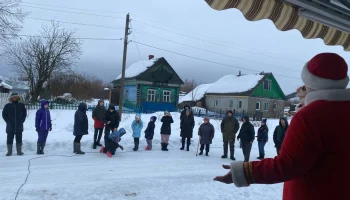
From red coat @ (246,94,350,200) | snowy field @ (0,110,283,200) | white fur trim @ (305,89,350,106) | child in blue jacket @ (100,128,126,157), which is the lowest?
snowy field @ (0,110,283,200)

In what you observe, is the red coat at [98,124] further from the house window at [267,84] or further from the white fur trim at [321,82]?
the house window at [267,84]

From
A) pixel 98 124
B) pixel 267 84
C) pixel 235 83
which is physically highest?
pixel 235 83

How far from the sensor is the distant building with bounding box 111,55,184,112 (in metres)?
34.0

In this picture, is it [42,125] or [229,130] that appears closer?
[42,125]

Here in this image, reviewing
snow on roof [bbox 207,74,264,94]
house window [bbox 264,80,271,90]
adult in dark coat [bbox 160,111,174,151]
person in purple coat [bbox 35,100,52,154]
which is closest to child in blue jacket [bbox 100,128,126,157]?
person in purple coat [bbox 35,100,52,154]

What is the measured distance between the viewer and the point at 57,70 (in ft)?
107

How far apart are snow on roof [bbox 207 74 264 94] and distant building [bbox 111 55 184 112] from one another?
867 centimetres

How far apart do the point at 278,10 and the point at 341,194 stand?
2459 millimetres

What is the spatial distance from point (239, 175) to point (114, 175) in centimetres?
603

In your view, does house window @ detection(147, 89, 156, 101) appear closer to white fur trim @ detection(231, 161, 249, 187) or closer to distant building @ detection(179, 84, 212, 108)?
distant building @ detection(179, 84, 212, 108)

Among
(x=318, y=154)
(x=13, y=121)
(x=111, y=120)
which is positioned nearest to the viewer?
(x=318, y=154)

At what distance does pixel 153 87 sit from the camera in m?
34.8

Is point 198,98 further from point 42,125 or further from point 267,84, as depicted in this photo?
point 42,125

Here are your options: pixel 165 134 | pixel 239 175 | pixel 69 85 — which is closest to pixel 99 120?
pixel 165 134
